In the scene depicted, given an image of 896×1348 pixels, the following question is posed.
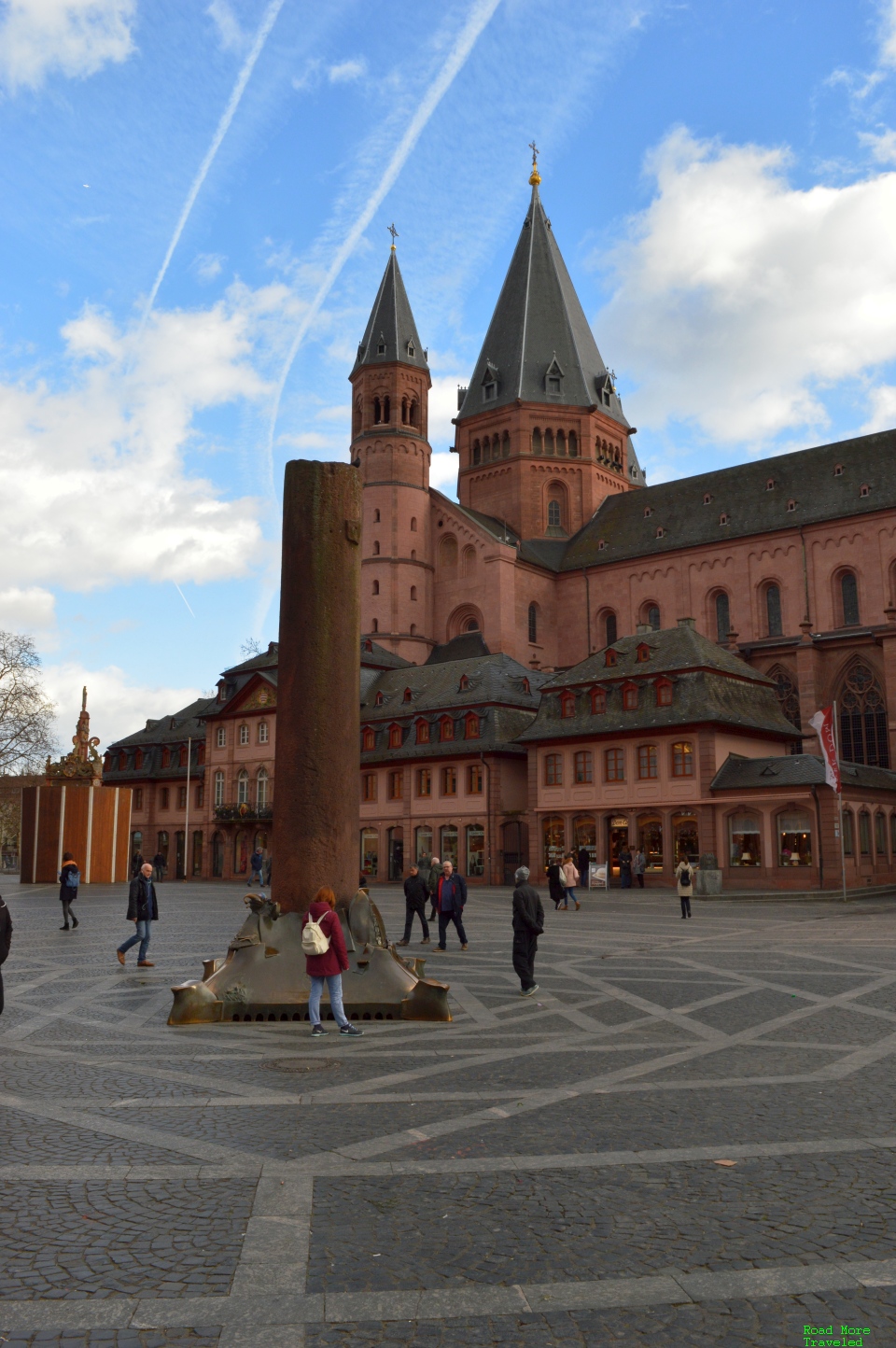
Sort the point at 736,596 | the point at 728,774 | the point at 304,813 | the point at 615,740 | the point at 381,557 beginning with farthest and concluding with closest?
the point at 381,557, the point at 736,596, the point at 615,740, the point at 728,774, the point at 304,813

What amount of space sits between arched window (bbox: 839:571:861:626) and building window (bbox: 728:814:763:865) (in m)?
21.5

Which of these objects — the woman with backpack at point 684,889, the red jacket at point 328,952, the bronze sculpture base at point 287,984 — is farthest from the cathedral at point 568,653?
the red jacket at point 328,952

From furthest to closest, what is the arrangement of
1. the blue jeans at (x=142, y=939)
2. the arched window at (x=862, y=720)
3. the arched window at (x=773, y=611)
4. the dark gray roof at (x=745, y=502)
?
the arched window at (x=773, y=611) < the dark gray roof at (x=745, y=502) < the arched window at (x=862, y=720) < the blue jeans at (x=142, y=939)

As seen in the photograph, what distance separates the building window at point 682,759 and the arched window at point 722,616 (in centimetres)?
2144

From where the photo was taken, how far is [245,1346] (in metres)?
4.19

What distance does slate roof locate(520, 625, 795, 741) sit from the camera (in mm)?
43781

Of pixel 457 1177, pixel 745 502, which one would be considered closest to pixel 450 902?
pixel 457 1177

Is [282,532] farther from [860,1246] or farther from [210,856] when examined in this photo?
[210,856]

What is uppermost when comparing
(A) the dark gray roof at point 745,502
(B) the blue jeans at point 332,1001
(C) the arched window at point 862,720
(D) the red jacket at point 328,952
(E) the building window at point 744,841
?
(A) the dark gray roof at point 745,502

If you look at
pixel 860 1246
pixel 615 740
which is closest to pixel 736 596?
pixel 615 740

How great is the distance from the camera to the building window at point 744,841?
41.1m

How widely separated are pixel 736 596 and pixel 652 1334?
61.9m

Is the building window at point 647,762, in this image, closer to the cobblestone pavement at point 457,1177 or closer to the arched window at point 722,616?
the arched window at point 722,616

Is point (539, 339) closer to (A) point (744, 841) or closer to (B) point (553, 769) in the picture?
(B) point (553, 769)
